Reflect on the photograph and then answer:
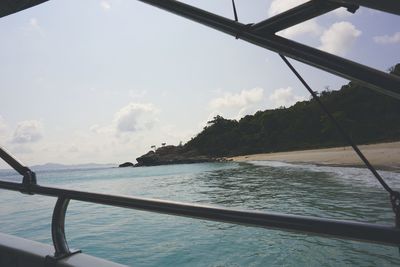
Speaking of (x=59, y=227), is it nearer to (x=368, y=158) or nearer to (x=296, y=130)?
(x=368, y=158)

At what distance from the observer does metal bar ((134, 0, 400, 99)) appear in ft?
3.97

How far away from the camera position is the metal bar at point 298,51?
3.97ft

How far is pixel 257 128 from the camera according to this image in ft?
414

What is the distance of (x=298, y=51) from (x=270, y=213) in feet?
2.48

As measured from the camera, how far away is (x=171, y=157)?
137125 mm

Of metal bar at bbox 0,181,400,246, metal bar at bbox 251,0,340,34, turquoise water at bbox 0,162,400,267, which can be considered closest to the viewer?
metal bar at bbox 0,181,400,246

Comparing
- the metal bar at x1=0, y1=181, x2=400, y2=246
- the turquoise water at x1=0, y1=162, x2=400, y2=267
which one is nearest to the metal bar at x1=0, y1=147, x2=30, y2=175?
the metal bar at x1=0, y1=181, x2=400, y2=246

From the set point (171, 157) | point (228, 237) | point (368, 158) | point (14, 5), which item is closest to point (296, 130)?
point (171, 157)

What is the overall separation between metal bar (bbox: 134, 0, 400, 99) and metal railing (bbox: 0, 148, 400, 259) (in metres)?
0.52

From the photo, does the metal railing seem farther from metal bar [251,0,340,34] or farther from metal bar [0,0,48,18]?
metal bar [0,0,48,18]

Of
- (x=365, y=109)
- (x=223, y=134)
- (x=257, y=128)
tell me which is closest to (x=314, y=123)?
(x=365, y=109)

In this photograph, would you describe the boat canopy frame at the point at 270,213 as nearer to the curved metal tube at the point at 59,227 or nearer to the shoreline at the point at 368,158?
the curved metal tube at the point at 59,227

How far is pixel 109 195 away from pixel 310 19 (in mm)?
1332

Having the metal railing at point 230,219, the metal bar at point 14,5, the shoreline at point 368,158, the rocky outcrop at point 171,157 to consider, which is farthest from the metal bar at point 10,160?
the rocky outcrop at point 171,157
